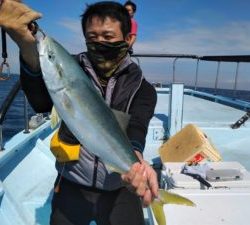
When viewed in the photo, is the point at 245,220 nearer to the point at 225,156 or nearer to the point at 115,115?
the point at 115,115

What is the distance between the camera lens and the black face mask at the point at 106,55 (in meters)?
2.59

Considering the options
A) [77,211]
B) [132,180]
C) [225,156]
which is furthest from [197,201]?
[225,156]

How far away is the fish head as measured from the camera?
1.99 m

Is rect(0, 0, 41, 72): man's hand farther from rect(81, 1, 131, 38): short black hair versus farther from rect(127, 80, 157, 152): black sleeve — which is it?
rect(127, 80, 157, 152): black sleeve

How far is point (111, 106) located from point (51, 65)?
786mm

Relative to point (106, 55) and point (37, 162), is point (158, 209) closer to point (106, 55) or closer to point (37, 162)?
point (106, 55)

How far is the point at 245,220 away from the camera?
10.9 ft

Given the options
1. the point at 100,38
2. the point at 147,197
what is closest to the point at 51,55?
the point at 100,38

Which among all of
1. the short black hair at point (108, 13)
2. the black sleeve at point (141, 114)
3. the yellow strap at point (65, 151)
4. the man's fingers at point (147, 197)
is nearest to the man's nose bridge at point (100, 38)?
the short black hair at point (108, 13)

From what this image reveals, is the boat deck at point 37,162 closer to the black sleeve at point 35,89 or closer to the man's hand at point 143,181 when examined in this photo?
the man's hand at point 143,181

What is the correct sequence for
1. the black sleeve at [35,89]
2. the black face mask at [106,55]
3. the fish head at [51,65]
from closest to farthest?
the fish head at [51,65]
the black sleeve at [35,89]
the black face mask at [106,55]

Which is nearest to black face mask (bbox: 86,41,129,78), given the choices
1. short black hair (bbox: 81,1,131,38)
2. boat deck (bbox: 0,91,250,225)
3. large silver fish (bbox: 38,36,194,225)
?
short black hair (bbox: 81,1,131,38)

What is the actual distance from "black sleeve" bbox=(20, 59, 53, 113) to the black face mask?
429mm

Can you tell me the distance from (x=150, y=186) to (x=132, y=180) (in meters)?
0.11
